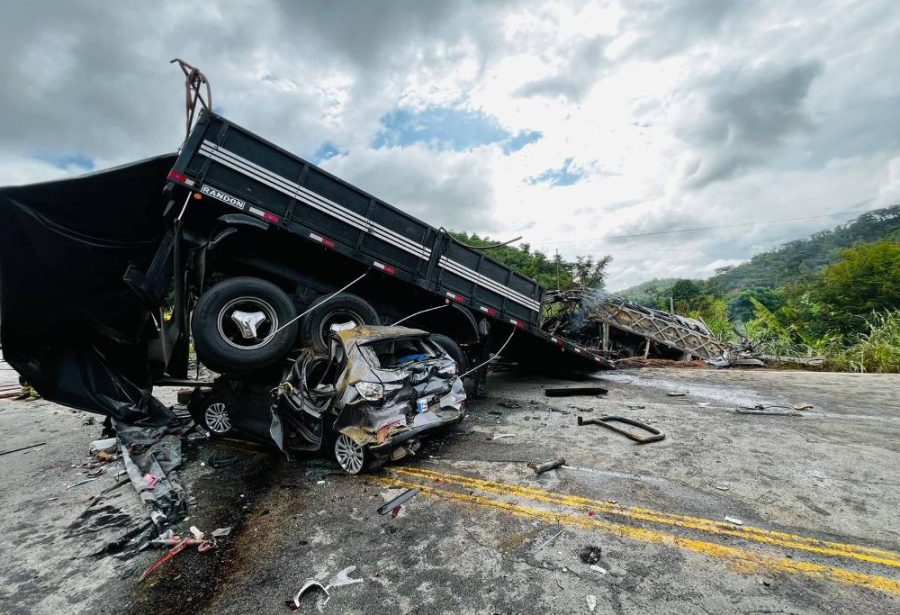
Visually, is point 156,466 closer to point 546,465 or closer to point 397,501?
point 397,501

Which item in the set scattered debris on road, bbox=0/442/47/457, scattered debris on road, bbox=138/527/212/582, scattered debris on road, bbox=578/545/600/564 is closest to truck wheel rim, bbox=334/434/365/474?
scattered debris on road, bbox=138/527/212/582

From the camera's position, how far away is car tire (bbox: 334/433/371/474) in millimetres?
3828

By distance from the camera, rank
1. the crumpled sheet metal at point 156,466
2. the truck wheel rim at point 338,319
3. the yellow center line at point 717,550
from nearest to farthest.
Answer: the yellow center line at point 717,550, the crumpled sheet metal at point 156,466, the truck wheel rim at point 338,319

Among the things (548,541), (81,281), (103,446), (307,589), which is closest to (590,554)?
(548,541)

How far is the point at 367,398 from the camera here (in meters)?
3.79

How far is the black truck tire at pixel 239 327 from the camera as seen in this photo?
4594 millimetres

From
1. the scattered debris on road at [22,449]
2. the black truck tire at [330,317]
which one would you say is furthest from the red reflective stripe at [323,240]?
the scattered debris on road at [22,449]

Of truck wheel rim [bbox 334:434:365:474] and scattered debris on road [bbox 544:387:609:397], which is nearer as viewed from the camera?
truck wheel rim [bbox 334:434:365:474]

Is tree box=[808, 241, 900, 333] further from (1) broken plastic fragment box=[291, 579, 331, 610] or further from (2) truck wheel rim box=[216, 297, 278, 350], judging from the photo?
(1) broken plastic fragment box=[291, 579, 331, 610]

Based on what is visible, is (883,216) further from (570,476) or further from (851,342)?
(570,476)

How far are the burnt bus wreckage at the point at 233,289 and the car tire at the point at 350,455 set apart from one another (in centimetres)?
4

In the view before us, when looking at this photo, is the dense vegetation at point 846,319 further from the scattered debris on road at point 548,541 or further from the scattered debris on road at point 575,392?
the scattered debris on road at point 548,541

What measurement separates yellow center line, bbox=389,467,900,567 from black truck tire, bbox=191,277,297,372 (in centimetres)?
254

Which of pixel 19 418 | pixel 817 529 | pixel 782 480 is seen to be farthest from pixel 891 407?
pixel 19 418
